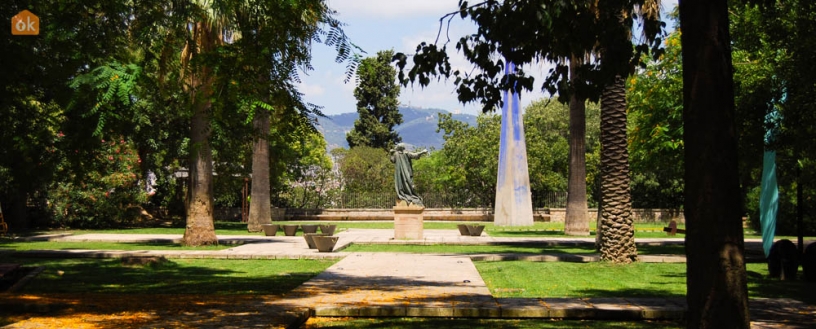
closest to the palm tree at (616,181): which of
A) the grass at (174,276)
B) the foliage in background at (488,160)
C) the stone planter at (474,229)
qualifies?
the grass at (174,276)

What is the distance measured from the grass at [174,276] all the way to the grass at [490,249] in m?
4.14

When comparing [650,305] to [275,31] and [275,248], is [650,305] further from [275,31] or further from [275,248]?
[275,248]

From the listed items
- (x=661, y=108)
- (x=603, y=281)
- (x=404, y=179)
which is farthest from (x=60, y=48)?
(x=661, y=108)

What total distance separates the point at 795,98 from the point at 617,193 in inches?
154

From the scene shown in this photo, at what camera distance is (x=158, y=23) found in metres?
8.87

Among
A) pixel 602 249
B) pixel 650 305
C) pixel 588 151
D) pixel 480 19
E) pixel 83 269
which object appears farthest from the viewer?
pixel 588 151

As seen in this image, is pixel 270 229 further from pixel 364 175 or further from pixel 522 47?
pixel 364 175

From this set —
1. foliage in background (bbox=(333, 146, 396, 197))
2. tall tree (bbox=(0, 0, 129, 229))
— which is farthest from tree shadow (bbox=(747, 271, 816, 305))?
foliage in background (bbox=(333, 146, 396, 197))

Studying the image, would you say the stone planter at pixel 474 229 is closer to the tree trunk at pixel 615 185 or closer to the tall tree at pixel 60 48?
the tree trunk at pixel 615 185

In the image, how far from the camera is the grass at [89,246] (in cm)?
2105

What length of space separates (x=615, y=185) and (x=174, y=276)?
887 centimetres

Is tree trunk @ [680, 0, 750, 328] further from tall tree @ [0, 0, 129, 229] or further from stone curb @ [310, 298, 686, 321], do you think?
tall tree @ [0, 0, 129, 229]

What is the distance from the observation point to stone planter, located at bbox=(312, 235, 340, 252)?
1928cm

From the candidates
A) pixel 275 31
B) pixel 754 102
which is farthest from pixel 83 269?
pixel 754 102
